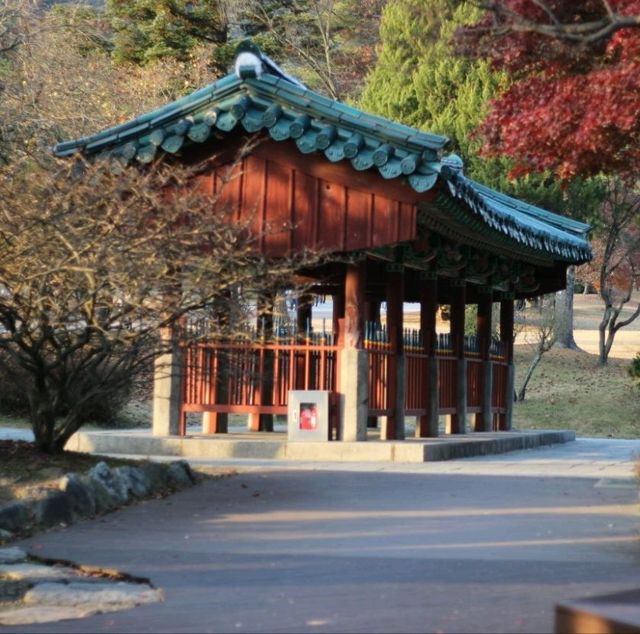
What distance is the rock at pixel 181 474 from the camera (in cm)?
1407

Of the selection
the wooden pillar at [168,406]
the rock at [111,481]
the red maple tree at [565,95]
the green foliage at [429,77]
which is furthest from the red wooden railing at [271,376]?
the green foliage at [429,77]

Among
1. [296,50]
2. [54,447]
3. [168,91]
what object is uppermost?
[296,50]

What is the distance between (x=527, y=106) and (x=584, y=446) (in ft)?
44.0

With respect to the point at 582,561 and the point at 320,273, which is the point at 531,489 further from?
the point at 320,273

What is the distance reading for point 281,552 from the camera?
9.96 metres

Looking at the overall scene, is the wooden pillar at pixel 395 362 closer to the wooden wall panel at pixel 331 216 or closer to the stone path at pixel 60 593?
the wooden wall panel at pixel 331 216

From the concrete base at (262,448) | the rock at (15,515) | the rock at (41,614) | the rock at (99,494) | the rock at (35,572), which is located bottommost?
the rock at (41,614)

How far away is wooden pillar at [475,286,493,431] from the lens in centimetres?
2584

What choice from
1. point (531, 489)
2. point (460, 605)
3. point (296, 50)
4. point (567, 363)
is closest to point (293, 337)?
point (531, 489)

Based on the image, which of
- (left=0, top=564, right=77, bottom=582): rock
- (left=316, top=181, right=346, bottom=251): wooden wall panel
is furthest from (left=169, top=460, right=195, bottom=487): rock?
(left=316, top=181, right=346, bottom=251): wooden wall panel

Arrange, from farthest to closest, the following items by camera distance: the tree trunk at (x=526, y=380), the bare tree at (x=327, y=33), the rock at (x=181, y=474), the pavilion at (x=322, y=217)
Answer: the bare tree at (x=327, y=33), the tree trunk at (x=526, y=380), the pavilion at (x=322, y=217), the rock at (x=181, y=474)

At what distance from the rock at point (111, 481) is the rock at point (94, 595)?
3.76 m

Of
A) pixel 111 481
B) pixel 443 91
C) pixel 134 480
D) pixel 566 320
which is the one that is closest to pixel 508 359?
pixel 443 91

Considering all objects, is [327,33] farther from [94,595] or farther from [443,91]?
[94,595]
